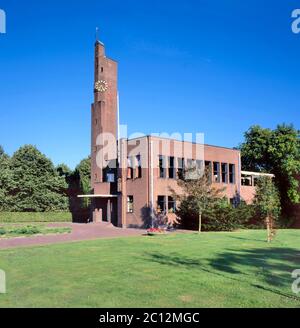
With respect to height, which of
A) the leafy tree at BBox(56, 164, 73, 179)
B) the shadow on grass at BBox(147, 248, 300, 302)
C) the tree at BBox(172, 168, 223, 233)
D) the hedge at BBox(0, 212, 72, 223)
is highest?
the leafy tree at BBox(56, 164, 73, 179)

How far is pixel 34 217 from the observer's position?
146 feet

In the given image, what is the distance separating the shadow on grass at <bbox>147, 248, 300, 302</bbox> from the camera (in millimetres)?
9496

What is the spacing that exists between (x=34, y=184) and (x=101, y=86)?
17.0 meters

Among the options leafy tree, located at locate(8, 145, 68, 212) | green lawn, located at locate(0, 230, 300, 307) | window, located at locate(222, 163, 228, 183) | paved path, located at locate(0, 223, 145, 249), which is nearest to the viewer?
green lawn, located at locate(0, 230, 300, 307)

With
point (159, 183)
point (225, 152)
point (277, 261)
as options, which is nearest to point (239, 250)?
point (277, 261)

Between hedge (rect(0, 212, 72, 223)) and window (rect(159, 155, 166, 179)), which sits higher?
window (rect(159, 155, 166, 179))

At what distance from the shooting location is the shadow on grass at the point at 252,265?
31.2 feet

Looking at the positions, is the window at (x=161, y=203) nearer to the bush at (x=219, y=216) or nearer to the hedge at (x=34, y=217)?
the bush at (x=219, y=216)

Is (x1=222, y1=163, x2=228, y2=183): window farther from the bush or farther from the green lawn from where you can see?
the green lawn

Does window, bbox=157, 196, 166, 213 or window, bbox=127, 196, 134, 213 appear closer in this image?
window, bbox=157, 196, 166, 213

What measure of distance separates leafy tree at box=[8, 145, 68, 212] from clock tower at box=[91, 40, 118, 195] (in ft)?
36.1

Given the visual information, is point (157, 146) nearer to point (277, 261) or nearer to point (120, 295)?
point (277, 261)

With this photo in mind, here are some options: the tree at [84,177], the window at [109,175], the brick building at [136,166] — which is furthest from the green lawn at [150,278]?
the tree at [84,177]

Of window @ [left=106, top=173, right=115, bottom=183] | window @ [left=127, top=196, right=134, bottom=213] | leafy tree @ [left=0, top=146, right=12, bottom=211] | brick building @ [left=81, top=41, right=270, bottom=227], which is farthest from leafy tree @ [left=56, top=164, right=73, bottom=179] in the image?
window @ [left=127, top=196, right=134, bottom=213]
